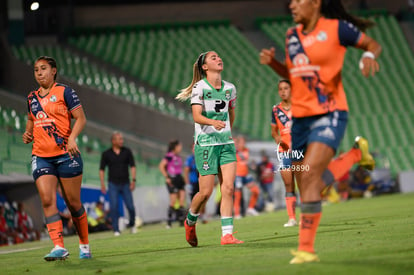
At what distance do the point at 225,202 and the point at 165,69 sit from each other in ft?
96.0

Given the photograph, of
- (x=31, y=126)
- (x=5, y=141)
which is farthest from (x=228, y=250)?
(x=5, y=141)

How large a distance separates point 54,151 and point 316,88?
3548 millimetres

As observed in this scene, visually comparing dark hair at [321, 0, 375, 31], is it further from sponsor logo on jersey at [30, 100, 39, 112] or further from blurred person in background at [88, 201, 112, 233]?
blurred person in background at [88, 201, 112, 233]

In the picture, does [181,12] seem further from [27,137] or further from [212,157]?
[27,137]

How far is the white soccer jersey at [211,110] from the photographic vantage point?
9812 millimetres

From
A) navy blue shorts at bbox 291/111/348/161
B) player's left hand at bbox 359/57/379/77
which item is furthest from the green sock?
player's left hand at bbox 359/57/379/77

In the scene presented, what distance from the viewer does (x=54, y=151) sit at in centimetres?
888

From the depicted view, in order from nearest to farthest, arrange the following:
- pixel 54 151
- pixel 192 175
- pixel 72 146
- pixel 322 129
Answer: pixel 322 129, pixel 72 146, pixel 54 151, pixel 192 175

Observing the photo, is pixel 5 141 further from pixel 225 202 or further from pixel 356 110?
pixel 356 110

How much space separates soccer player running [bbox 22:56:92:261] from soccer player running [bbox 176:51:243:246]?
1634 mm

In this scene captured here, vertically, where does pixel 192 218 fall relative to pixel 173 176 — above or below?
below

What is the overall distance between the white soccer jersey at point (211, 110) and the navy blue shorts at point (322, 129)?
274 centimetres

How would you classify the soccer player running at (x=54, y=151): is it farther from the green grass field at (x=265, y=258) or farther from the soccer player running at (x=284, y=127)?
the soccer player running at (x=284, y=127)

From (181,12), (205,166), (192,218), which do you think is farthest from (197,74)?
(181,12)
